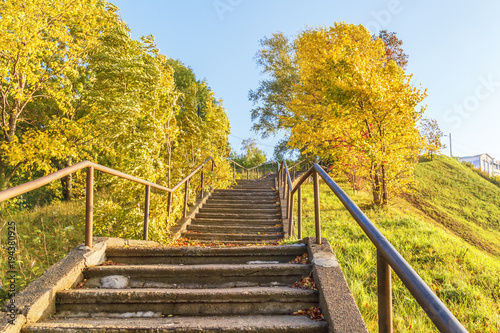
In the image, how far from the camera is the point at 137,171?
536 cm

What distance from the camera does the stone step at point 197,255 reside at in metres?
3.21

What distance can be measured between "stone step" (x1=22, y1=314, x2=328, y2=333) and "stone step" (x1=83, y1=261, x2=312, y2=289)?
58cm

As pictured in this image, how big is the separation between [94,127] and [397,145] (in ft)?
32.4

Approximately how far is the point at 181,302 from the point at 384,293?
1543 millimetres

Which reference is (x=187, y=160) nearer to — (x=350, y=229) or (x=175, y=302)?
(x=350, y=229)

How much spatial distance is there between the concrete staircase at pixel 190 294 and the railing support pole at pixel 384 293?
597 millimetres

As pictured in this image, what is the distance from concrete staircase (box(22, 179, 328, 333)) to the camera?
78.1 inches

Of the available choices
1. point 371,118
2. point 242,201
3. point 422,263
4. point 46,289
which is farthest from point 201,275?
point 371,118

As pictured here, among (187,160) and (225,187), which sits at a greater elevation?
(187,160)

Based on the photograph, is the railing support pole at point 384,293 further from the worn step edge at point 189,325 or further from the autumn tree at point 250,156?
the autumn tree at point 250,156

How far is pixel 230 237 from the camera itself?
6.34 meters

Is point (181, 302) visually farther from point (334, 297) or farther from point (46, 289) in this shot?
point (334, 297)

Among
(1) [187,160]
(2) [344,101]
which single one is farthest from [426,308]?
(2) [344,101]

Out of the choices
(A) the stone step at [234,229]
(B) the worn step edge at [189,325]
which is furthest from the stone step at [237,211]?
(B) the worn step edge at [189,325]
